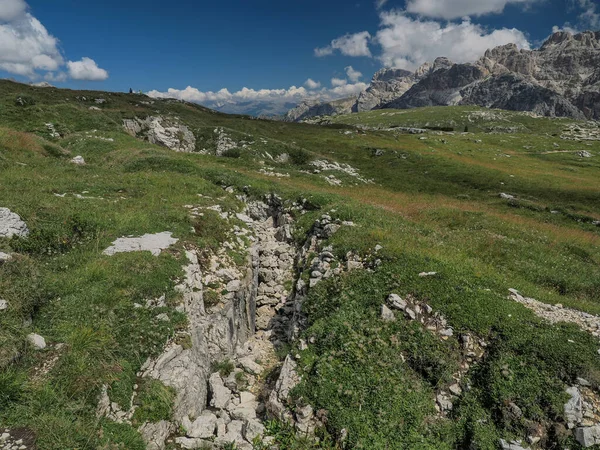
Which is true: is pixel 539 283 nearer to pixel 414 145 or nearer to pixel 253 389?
pixel 253 389

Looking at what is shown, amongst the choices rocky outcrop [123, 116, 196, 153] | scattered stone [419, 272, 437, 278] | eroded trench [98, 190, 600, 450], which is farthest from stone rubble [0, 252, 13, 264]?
rocky outcrop [123, 116, 196, 153]

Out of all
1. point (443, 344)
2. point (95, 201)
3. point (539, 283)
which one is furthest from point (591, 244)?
point (95, 201)

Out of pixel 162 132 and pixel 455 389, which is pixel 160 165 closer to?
pixel 162 132

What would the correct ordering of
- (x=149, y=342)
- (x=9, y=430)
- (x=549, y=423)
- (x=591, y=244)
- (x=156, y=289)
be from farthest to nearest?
(x=591, y=244) < (x=156, y=289) < (x=149, y=342) < (x=549, y=423) < (x=9, y=430)

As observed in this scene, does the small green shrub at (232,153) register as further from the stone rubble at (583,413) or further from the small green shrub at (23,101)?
the stone rubble at (583,413)

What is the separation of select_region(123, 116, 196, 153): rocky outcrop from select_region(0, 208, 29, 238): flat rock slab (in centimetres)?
4676

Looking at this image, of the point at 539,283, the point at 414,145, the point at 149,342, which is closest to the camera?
the point at 149,342

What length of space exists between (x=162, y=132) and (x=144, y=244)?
51885 mm

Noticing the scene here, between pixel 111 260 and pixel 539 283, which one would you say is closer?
pixel 111 260

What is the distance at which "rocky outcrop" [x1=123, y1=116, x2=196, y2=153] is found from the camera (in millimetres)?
60062

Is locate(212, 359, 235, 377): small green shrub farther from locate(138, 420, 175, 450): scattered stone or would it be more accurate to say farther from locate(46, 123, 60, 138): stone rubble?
locate(46, 123, 60, 138): stone rubble

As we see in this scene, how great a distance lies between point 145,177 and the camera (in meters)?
28.9

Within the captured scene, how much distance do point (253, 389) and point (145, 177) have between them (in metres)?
22.6

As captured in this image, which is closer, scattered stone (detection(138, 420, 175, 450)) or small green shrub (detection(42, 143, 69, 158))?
scattered stone (detection(138, 420, 175, 450))
